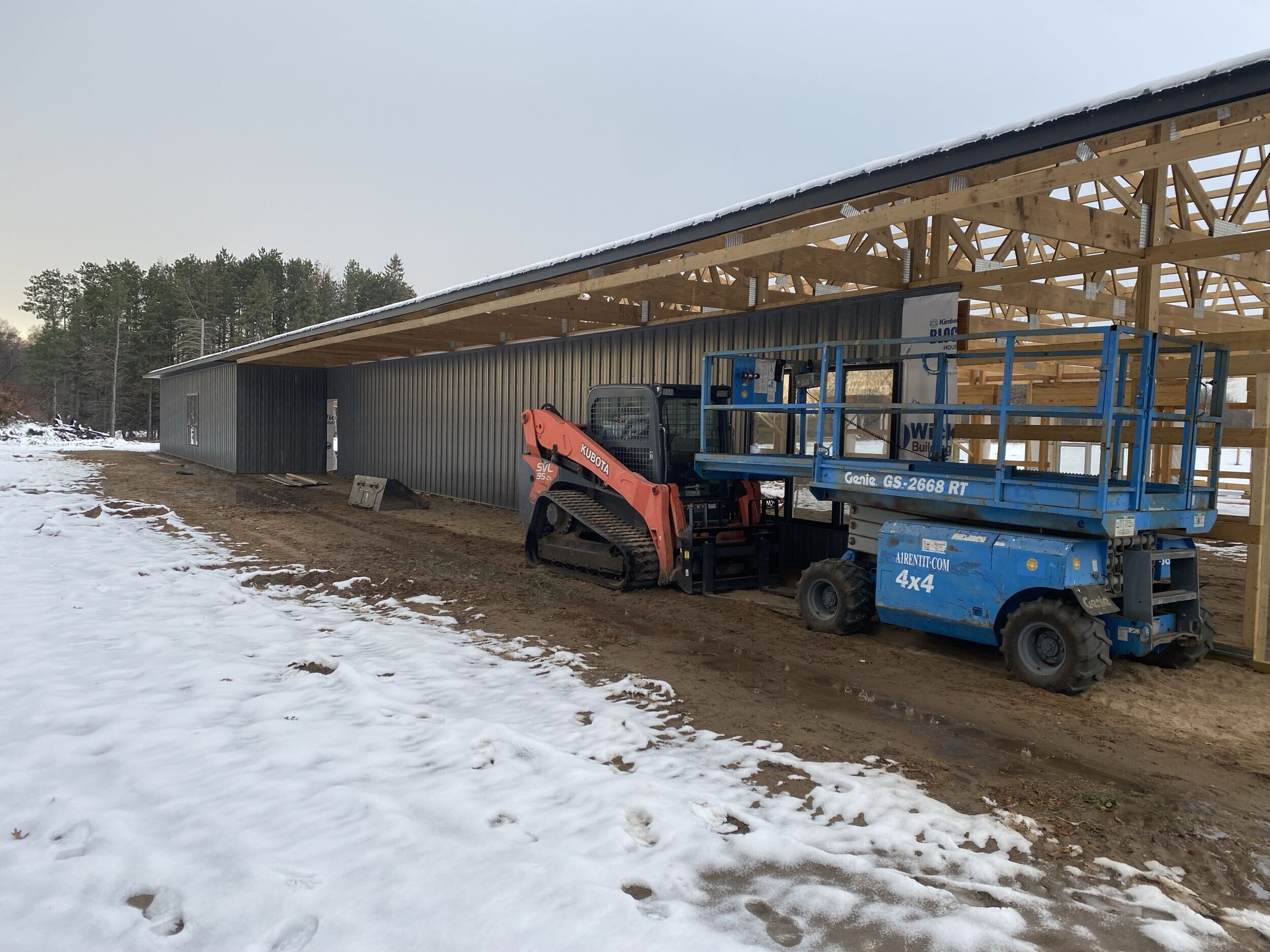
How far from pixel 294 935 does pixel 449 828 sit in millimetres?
880

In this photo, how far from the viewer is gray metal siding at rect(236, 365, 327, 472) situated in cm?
2459

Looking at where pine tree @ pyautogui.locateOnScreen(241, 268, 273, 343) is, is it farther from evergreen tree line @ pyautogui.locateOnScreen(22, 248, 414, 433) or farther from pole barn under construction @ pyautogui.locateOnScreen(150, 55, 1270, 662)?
pole barn under construction @ pyautogui.locateOnScreen(150, 55, 1270, 662)

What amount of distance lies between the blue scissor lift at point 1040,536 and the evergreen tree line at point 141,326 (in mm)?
56116

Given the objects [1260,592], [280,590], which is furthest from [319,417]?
[1260,592]

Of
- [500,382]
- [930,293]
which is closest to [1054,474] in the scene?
[930,293]

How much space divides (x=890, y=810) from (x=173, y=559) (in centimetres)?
917

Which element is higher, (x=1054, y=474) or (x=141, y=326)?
(x=141, y=326)

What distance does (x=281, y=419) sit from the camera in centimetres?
2525

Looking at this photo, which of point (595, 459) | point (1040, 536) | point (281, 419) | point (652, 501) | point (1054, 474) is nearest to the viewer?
point (1040, 536)

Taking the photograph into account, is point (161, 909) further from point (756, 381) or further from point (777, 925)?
point (756, 381)

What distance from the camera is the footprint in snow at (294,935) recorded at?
2.76 m

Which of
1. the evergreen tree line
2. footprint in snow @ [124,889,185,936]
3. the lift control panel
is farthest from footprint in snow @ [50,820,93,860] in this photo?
the evergreen tree line

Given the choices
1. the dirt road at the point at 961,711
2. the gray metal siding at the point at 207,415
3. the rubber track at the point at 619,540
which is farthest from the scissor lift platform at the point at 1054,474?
the gray metal siding at the point at 207,415

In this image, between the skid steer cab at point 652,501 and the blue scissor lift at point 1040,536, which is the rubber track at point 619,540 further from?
the blue scissor lift at point 1040,536
